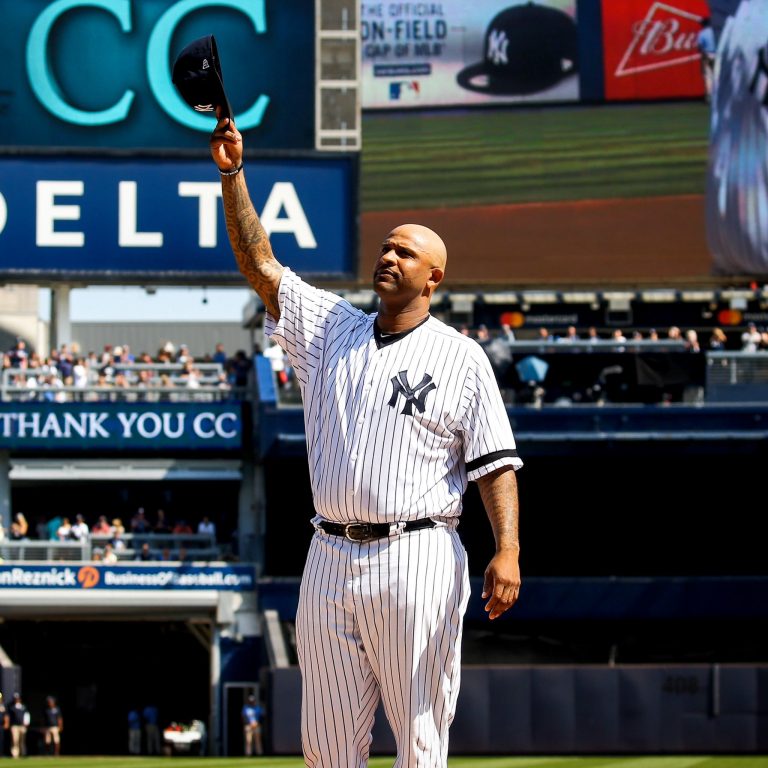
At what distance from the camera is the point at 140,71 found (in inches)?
1087

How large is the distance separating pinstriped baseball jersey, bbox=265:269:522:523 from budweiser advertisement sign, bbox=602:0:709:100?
2347 centimetres

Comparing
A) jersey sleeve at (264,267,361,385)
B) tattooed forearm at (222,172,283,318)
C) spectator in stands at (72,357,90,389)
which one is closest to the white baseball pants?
jersey sleeve at (264,267,361,385)

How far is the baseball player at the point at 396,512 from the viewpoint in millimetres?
4723

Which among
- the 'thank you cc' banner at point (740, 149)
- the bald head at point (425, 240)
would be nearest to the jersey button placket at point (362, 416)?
the bald head at point (425, 240)

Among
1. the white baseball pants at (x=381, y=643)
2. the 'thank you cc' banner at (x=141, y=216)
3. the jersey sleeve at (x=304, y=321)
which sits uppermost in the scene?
the 'thank you cc' banner at (x=141, y=216)

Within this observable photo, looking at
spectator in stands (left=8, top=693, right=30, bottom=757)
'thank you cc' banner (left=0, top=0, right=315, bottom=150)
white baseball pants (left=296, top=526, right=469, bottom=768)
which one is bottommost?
spectator in stands (left=8, top=693, right=30, bottom=757)

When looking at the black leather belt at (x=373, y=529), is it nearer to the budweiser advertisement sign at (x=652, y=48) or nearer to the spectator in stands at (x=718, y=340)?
the spectator in stands at (x=718, y=340)

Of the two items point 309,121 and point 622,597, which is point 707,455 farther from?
point 309,121

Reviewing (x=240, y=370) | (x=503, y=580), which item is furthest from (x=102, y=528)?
(x=503, y=580)

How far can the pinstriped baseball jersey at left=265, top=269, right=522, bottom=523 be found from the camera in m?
4.75

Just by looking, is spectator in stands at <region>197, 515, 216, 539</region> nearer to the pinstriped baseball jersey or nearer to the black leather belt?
the pinstriped baseball jersey

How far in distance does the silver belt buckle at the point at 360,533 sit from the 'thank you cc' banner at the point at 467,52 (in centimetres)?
2309

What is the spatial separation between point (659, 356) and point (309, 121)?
7315mm

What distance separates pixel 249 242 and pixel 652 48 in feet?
78.6
